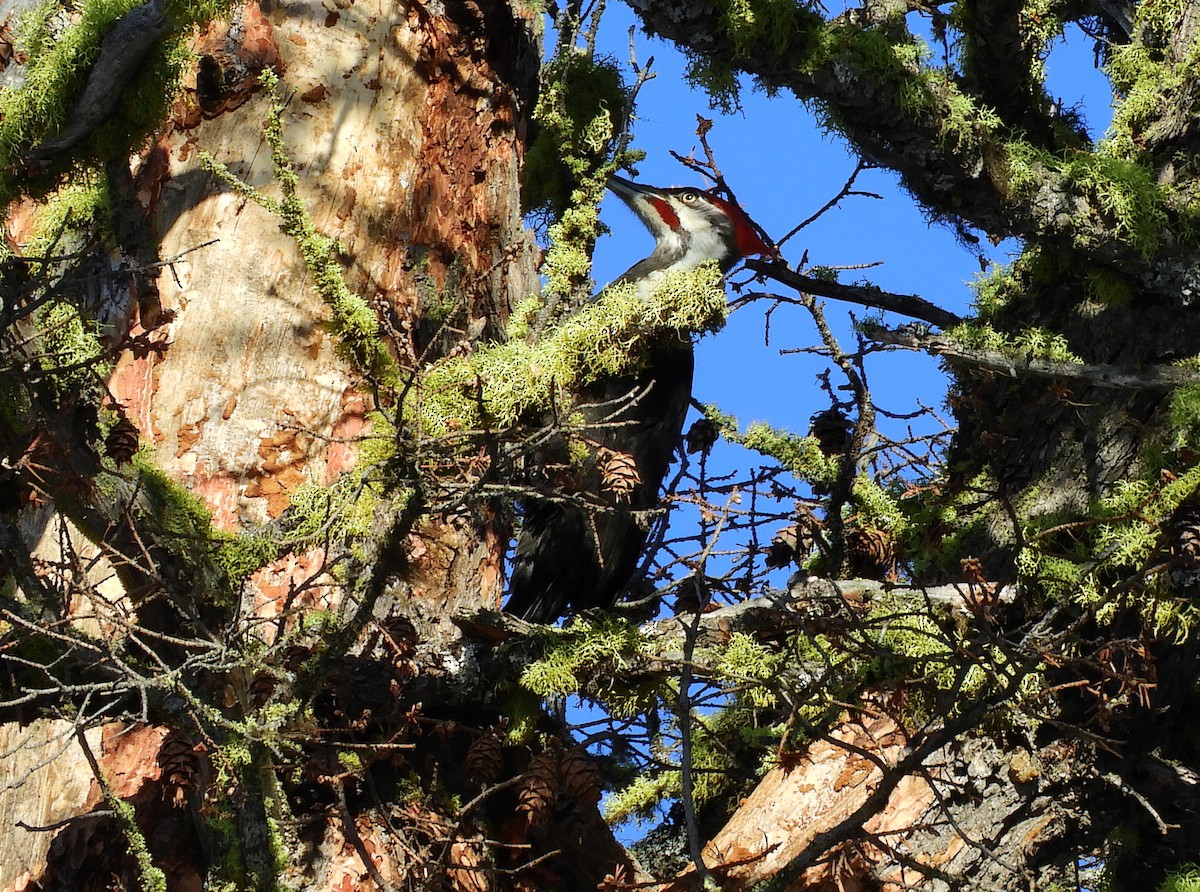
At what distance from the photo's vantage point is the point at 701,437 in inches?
139

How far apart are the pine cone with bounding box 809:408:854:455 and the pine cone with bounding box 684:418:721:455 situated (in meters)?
0.29

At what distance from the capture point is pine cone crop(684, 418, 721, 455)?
351 centimetres

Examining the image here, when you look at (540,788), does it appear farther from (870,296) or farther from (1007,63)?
Result: (1007,63)

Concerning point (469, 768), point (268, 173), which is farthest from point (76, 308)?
point (469, 768)

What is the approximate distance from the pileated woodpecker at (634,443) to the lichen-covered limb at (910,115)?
793mm

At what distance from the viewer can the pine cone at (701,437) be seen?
3.51 m

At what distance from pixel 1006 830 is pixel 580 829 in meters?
0.88

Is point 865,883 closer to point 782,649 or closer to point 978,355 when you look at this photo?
point 782,649

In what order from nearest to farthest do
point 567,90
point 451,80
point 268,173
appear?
point 268,173 < point 451,80 < point 567,90

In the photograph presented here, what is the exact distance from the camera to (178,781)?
2092 millimetres

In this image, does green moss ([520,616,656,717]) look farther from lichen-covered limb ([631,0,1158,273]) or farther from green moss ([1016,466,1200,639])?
lichen-covered limb ([631,0,1158,273])

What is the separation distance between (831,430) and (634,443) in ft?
2.29

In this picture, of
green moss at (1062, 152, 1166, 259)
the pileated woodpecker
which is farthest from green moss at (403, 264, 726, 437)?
green moss at (1062, 152, 1166, 259)

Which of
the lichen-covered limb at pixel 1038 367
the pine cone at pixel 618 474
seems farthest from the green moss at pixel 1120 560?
the pine cone at pixel 618 474
